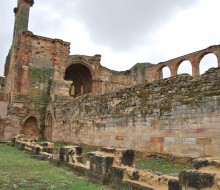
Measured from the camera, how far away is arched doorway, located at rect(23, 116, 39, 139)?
19906 mm

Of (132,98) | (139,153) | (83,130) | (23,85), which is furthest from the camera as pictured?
(23,85)

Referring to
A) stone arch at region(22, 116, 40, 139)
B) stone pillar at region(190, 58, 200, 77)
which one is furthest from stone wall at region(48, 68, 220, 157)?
stone pillar at region(190, 58, 200, 77)

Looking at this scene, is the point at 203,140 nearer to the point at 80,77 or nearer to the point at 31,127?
the point at 31,127

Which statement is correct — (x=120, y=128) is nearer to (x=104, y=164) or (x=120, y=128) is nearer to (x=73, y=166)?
(x=73, y=166)

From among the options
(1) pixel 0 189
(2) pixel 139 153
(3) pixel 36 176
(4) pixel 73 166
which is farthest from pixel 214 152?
(1) pixel 0 189


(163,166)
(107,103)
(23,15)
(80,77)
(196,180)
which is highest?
(23,15)

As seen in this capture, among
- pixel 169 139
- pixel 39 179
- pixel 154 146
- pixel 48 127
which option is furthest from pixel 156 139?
pixel 48 127

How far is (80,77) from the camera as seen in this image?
28.2 m

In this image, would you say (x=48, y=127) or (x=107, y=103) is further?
(x=48, y=127)

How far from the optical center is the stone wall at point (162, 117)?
7.30 metres

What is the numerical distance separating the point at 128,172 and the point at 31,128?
16904 mm

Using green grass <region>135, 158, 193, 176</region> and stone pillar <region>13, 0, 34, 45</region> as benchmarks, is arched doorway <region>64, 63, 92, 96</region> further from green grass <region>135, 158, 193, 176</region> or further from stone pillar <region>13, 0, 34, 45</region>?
green grass <region>135, 158, 193, 176</region>

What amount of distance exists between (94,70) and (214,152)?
19.9 metres

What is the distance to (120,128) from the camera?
10742mm
